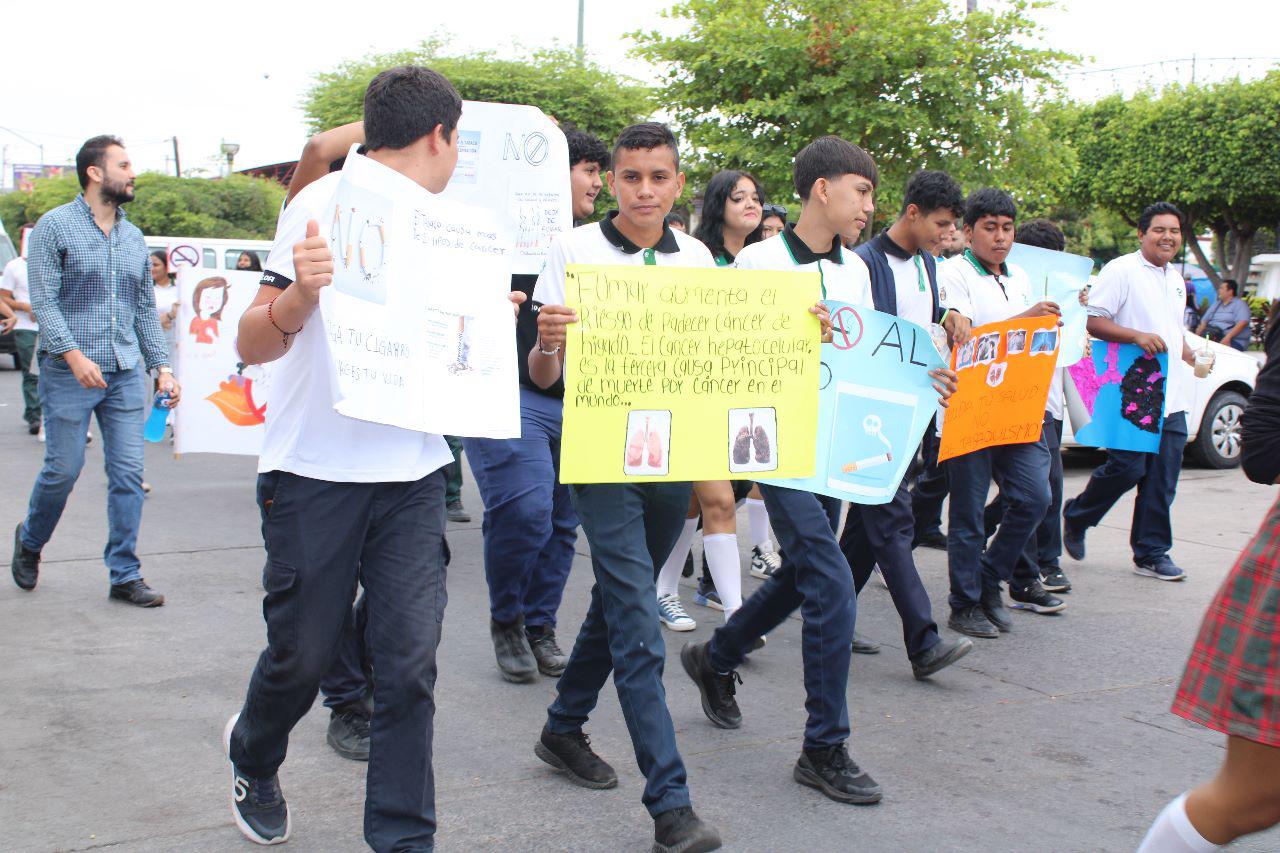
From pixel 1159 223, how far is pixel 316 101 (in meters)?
26.4

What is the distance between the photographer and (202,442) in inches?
331

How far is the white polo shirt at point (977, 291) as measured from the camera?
5707 mm

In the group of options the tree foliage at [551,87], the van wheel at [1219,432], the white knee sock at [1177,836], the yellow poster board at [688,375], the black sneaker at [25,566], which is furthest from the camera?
the tree foliage at [551,87]

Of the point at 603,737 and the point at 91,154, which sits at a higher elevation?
the point at 91,154

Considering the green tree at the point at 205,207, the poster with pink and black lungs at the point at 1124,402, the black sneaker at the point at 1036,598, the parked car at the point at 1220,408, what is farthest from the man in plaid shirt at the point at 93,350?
the green tree at the point at 205,207

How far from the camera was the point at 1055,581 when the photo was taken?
6.73 m

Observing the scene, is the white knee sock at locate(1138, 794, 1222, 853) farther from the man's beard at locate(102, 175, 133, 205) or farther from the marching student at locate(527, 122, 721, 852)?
the man's beard at locate(102, 175, 133, 205)

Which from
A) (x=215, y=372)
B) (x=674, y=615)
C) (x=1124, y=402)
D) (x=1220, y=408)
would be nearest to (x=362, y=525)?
(x=674, y=615)

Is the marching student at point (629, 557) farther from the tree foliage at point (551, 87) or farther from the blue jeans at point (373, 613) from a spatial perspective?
the tree foliage at point (551, 87)

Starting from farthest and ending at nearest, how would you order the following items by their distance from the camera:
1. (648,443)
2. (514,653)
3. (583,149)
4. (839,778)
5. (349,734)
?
1. (583,149)
2. (514,653)
3. (349,734)
4. (839,778)
5. (648,443)

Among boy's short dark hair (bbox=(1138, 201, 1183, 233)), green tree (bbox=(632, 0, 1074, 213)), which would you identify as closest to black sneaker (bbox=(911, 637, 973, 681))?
boy's short dark hair (bbox=(1138, 201, 1183, 233))

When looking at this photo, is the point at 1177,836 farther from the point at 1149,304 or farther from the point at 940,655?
the point at 1149,304

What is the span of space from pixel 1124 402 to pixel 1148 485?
49 centimetres

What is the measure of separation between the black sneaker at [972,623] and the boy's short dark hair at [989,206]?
1813 mm
